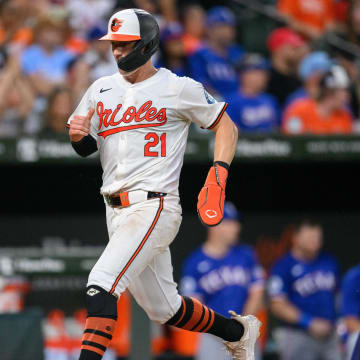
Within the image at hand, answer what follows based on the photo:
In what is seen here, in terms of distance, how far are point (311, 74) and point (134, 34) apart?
4.65 m

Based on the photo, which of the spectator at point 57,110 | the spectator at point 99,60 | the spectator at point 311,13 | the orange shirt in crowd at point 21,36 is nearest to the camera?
the spectator at point 57,110

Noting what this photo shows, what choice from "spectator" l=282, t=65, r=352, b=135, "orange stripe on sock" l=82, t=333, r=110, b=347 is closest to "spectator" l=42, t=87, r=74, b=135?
"spectator" l=282, t=65, r=352, b=135

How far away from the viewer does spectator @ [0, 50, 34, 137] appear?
750cm

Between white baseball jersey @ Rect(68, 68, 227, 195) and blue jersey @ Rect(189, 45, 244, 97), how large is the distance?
3.99 meters

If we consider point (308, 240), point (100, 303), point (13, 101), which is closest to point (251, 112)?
point (308, 240)

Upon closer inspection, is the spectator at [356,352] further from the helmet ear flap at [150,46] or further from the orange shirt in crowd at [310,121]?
the orange shirt in crowd at [310,121]

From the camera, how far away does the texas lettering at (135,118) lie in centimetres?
436

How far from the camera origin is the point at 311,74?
28.5ft

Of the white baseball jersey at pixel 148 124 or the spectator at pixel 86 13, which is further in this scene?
the spectator at pixel 86 13

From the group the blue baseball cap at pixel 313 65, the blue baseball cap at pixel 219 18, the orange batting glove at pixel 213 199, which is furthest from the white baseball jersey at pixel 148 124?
the blue baseball cap at pixel 219 18

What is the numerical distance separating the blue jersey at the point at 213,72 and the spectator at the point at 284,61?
0.41 m

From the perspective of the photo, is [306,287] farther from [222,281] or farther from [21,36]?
[21,36]

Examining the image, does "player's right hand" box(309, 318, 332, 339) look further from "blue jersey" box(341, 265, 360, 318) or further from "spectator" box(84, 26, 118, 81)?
"spectator" box(84, 26, 118, 81)

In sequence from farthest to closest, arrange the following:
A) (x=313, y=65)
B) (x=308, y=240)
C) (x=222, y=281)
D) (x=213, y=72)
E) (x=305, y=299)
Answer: (x=313, y=65) → (x=213, y=72) → (x=308, y=240) → (x=305, y=299) → (x=222, y=281)
